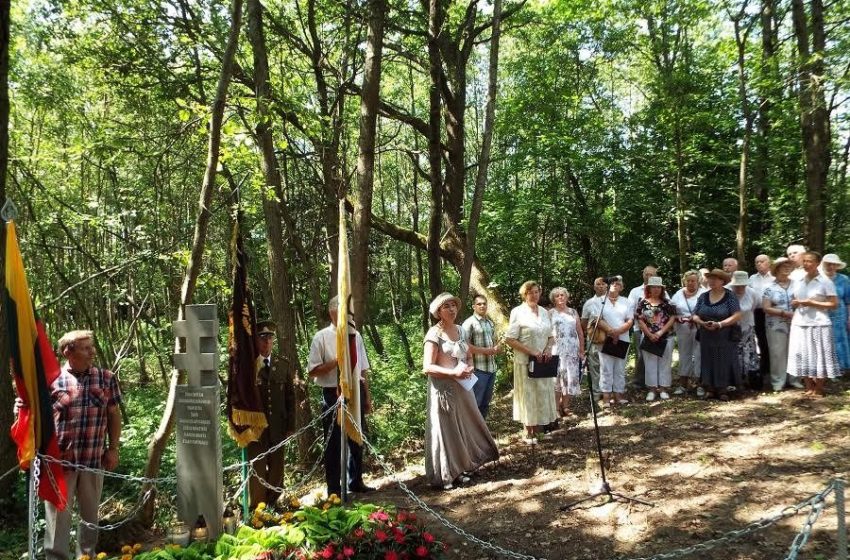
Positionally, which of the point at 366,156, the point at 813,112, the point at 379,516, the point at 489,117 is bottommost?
the point at 379,516

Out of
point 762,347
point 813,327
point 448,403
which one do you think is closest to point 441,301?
point 448,403

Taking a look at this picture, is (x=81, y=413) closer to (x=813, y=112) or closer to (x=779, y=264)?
(x=779, y=264)

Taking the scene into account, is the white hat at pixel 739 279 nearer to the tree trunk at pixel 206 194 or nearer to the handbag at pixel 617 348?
the handbag at pixel 617 348

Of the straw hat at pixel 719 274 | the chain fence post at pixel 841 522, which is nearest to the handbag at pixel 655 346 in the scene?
the straw hat at pixel 719 274

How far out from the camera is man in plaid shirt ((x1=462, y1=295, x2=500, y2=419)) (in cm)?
648

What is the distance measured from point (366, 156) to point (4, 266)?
3.56m

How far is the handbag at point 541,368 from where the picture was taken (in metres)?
6.45

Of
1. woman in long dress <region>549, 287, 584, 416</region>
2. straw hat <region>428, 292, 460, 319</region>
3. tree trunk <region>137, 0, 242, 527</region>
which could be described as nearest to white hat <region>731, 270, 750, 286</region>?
woman in long dress <region>549, 287, 584, 416</region>

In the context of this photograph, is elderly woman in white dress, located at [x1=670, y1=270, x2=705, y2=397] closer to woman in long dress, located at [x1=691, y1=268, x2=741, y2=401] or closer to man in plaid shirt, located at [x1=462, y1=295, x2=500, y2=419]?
woman in long dress, located at [x1=691, y1=268, x2=741, y2=401]

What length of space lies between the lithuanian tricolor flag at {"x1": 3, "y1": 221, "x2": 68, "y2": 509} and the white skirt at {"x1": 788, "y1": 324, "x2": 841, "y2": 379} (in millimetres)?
7763

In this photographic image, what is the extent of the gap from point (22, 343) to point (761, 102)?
13.4 metres

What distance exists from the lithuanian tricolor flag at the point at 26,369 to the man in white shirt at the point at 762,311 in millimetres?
8071

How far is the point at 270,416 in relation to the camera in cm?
577

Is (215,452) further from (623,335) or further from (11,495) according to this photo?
(623,335)
